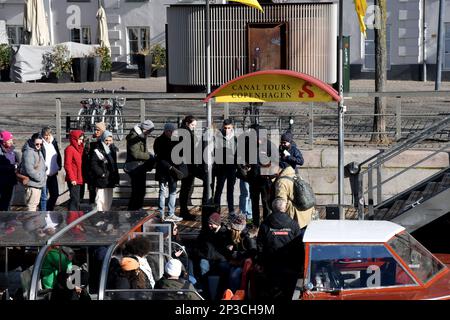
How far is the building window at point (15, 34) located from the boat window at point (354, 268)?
36.3 metres

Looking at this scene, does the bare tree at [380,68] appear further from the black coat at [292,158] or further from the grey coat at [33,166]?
the grey coat at [33,166]

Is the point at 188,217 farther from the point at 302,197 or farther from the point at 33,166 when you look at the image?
the point at 302,197

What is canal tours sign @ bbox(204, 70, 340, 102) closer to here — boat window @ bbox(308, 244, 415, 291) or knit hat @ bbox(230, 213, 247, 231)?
knit hat @ bbox(230, 213, 247, 231)

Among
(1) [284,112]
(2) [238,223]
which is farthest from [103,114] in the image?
(2) [238,223]

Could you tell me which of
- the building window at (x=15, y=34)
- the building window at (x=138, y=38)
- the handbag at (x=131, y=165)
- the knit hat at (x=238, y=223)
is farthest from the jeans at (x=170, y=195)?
the building window at (x=15, y=34)

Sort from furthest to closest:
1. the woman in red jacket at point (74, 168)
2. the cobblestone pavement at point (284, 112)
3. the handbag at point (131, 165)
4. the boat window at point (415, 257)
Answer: the cobblestone pavement at point (284, 112) → the handbag at point (131, 165) → the woman in red jacket at point (74, 168) → the boat window at point (415, 257)

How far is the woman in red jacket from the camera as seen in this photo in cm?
1680

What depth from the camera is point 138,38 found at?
44.8 m

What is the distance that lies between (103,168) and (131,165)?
0.62 meters

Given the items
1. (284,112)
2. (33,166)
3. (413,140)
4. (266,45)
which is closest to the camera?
(413,140)

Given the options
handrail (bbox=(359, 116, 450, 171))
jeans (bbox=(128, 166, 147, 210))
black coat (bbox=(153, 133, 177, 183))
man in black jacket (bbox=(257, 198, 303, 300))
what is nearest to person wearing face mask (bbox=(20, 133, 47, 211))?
jeans (bbox=(128, 166, 147, 210))

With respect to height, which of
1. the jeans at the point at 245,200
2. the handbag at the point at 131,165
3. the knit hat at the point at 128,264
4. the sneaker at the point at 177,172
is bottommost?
the jeans at the point at 245,200

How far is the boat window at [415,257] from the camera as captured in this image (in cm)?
1102
